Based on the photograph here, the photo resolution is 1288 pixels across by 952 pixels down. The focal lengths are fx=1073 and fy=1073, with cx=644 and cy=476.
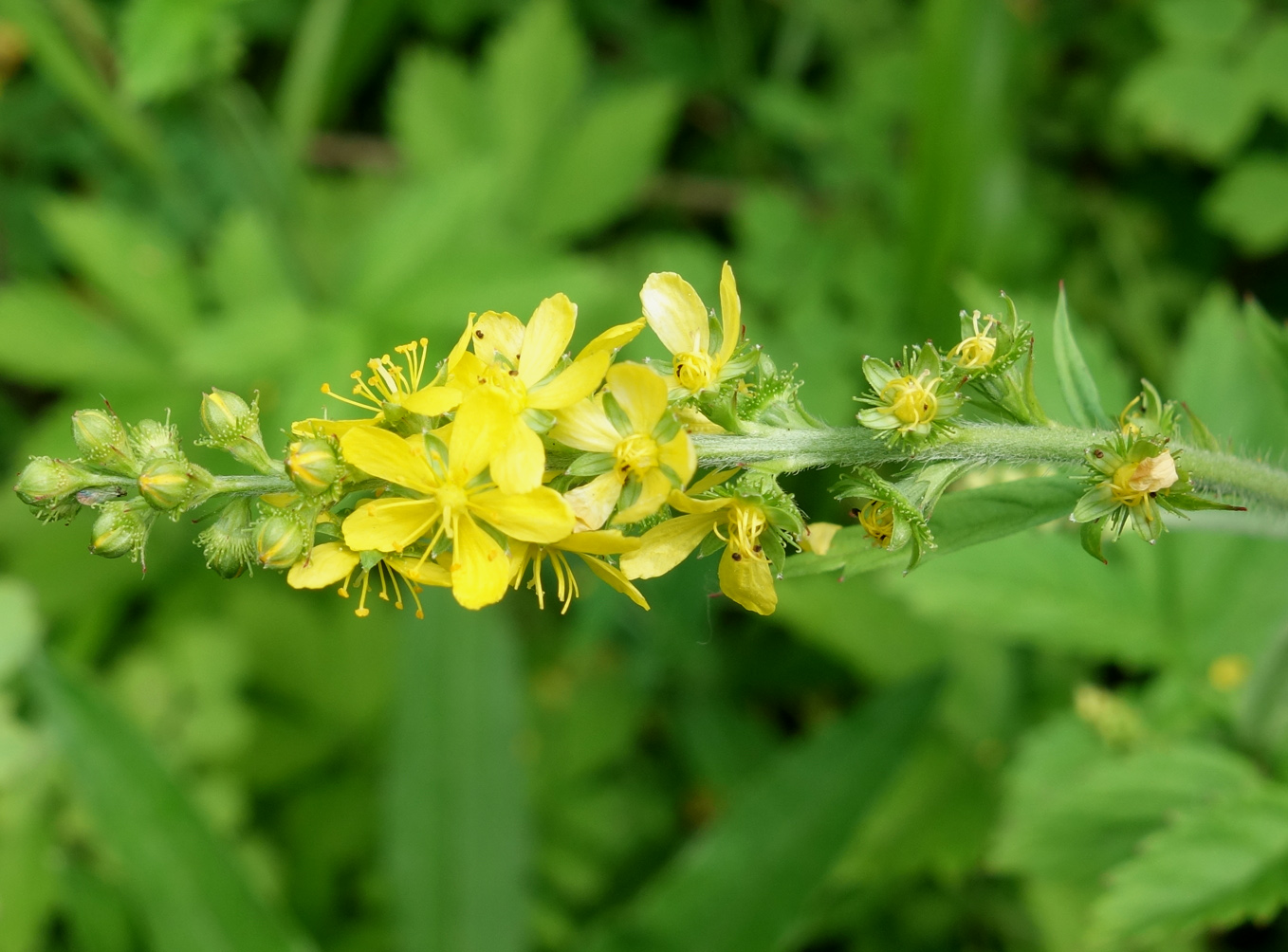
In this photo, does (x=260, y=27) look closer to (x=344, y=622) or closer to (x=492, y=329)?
(x=344, y=622)

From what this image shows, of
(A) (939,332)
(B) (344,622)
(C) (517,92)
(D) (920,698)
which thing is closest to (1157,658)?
(D) (920,698)

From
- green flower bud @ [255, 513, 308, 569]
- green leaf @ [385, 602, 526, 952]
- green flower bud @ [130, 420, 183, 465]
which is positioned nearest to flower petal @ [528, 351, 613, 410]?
green flower bud @ [255, 513, 308, 569]

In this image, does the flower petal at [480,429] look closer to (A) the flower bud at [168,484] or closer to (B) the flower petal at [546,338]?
(B) the flower petal at [546,338]

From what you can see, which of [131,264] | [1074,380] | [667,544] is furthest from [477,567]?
[131,264]

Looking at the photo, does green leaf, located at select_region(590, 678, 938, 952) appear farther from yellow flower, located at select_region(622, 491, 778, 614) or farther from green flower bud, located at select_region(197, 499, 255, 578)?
green flower bud, located at select_region(197, 499, 255, 578)

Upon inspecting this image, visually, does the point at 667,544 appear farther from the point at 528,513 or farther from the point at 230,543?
the point at 230,543
